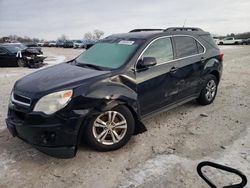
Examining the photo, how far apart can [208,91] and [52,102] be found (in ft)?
12.8

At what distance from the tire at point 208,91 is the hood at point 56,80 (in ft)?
9.31

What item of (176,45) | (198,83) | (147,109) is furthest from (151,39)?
(198,83)

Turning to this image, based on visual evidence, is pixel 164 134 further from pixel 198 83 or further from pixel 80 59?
pixel 80 59

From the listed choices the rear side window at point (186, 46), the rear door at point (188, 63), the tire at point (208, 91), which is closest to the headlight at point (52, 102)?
the rear door at point (188, 63)

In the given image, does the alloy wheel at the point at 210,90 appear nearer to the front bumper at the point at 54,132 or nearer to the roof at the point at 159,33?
the roof at the point at 159,33

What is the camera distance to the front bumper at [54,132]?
3.53 meters

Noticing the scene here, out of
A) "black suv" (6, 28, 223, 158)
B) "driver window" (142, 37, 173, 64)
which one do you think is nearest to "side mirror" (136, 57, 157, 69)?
"black suv" (6, 28, 223, 158)

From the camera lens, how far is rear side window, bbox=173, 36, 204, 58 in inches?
206

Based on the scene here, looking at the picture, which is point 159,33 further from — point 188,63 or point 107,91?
point 107,91

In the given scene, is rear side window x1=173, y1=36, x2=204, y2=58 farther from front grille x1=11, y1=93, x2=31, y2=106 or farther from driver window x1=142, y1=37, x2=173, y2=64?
front grille x1=11, y1=93, x2=31, y2=106

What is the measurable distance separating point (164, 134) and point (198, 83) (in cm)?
164

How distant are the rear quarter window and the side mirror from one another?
0.94 metres

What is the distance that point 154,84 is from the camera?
181 inches

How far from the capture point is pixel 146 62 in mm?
4363
